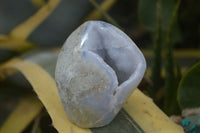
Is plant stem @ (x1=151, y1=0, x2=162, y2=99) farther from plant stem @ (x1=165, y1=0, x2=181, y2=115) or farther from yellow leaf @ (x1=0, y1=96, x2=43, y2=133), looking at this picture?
yellow leaf @ (x1=0, y1=96, x2=43, y2=133)

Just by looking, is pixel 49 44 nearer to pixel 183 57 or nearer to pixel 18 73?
pixel 18 73

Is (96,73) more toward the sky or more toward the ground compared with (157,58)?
more toward the sky

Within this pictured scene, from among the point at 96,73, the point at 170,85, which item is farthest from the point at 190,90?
the point at 96,73

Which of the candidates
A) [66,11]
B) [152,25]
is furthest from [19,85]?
[152,25]

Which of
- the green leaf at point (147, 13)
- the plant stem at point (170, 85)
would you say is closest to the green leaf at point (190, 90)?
the plant stem at point (170, 85)

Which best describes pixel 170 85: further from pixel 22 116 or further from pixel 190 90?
pixel 22 116

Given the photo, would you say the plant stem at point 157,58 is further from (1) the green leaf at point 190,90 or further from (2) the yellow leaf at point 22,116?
(2) the yellow leaf at point 22,116
